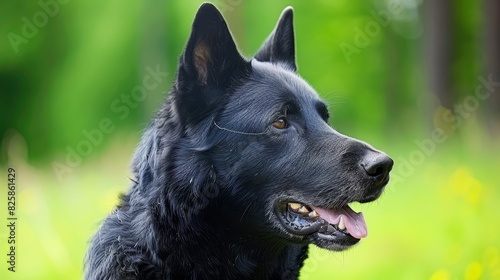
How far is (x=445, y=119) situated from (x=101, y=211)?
4490mm


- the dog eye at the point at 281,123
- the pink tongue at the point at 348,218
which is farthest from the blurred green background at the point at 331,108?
the pink tongue at the point at 348,218

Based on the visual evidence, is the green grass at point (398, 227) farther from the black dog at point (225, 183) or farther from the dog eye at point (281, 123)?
the dog eye at point (281, 123)

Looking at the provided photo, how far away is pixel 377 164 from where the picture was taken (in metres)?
2.85

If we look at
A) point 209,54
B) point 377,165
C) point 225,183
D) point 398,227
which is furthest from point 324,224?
point 398,227

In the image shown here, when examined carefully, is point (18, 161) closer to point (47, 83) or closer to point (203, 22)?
point (203, 22)

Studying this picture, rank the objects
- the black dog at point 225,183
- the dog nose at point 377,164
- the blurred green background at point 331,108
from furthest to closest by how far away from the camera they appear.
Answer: the blurred green background at point 331,108 < the black dog at point 225,183 < the dog nose at point 377,164

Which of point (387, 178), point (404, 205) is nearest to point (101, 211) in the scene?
point (404, 205)

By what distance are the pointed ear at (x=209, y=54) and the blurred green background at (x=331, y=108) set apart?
56cm

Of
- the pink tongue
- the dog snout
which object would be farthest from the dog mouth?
the dog snout

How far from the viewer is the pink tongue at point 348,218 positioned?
295 centimetres

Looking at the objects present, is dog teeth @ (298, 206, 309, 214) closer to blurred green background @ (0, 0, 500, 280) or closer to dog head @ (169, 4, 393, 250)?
dog head @ (169, 4, 393, 250)

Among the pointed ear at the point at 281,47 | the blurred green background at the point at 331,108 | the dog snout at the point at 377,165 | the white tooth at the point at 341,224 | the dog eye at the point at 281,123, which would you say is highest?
the pointed ear at the point at 281,47

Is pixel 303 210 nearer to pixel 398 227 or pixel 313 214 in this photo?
pixel 313 214

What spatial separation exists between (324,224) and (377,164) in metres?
0.36
